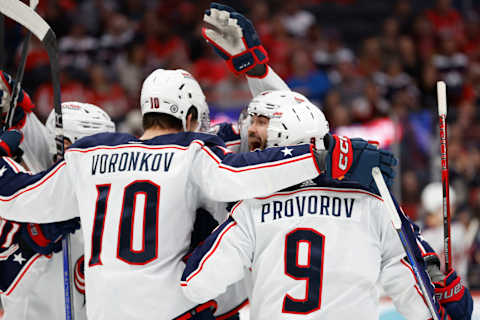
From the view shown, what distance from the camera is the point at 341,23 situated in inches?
375

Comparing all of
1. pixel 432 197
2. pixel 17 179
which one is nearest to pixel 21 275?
pixel 17 179

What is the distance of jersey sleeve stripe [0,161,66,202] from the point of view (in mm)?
2869

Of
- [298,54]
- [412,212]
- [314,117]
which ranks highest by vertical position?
[298,54]

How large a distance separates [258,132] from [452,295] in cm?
97

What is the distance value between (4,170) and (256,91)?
1.19 metres

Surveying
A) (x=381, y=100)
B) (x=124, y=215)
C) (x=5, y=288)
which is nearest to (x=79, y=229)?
(x=5, y=288)

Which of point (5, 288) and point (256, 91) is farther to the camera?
point (256, 91)

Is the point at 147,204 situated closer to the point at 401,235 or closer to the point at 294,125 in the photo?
the point at 294,125

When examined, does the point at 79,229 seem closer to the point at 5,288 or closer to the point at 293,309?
the point at 5,288

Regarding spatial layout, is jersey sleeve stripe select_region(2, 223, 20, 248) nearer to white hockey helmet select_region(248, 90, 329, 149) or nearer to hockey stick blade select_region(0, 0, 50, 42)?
hockey stick blade select_region(0, 0, 50, 42)

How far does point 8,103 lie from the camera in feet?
10.9

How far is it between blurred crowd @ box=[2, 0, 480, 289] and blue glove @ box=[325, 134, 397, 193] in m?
3.92

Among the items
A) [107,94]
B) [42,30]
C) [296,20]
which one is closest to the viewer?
[42,30]

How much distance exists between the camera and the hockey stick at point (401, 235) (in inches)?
103
